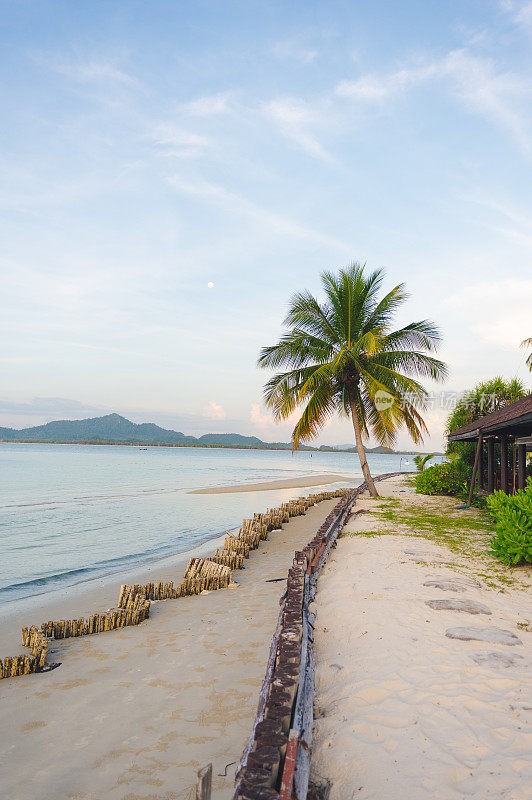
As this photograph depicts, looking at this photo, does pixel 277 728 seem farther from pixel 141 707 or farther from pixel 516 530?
pixel 516 530

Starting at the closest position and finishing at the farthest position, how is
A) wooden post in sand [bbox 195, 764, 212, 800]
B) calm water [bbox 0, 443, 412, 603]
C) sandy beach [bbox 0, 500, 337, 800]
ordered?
wooden post in sand [bbox 195, 764, 212, 800] < sandy beach [bbox 0, 500, 337, 800] < calm water [bbox 0, 443, 412, 603]

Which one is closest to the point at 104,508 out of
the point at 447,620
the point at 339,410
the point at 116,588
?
the point at 339,410

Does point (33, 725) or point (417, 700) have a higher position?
point (417, 700)

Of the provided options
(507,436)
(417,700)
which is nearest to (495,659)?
(417,700)

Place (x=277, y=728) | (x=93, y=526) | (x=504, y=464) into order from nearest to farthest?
1. (x=277, y=728)
2. (x=504, y=464)
3. (x=93, y=526)

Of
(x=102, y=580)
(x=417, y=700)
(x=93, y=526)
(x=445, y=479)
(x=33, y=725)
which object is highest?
(x=445, y=479)

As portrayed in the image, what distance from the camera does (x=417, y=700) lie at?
383 cm

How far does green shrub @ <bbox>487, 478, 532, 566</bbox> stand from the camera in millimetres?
7828

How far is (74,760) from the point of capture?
373 cm

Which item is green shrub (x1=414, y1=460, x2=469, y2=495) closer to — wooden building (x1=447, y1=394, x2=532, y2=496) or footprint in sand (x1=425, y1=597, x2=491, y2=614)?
wooden building (x1=447, y1=394, x2=532, y2=496)

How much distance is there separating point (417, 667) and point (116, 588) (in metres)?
7.50

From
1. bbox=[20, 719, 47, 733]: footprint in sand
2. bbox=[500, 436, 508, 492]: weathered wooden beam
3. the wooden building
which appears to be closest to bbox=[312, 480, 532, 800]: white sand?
bbox=[20, 719, 47, 733]: footprint in sand

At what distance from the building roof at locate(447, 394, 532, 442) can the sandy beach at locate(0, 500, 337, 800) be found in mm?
6058

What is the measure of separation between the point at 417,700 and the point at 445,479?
18425mm
